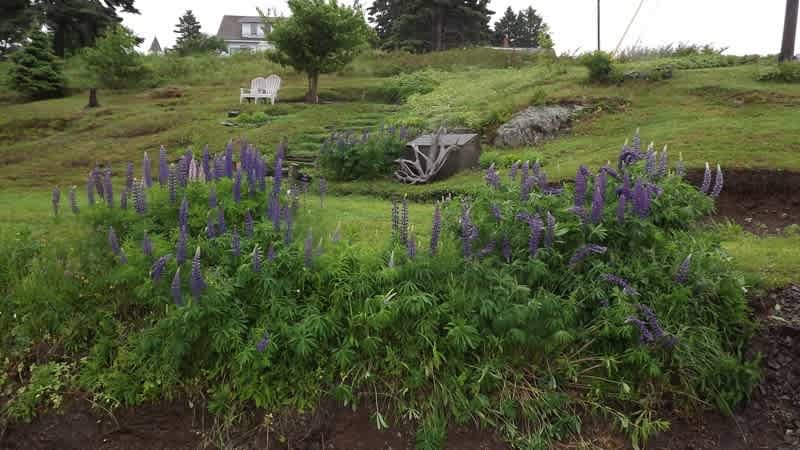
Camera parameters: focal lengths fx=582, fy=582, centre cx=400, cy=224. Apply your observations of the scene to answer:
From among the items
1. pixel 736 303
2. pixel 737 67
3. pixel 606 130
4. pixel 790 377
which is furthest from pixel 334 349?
pixel 737 67

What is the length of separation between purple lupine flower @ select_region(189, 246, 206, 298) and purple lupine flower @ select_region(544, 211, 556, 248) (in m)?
2.12

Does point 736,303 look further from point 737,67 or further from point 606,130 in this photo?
point 737,67

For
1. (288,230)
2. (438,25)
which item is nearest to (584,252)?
(288,230)

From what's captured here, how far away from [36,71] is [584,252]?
21.8 m

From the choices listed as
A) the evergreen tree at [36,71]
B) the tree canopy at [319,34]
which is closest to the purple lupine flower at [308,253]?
the tree canopy at [319,34]

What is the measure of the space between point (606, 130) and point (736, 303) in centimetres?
647

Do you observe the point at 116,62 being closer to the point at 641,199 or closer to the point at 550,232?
the point at 550,232

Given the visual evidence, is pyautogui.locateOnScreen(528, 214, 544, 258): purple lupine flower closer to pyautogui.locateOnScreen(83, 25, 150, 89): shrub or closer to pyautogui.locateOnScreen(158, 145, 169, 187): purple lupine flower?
pyautogui.locateOnScreen(158, 145, 169, 187): purple lupine flower

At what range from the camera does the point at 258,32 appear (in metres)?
59.2

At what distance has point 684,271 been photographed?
3645 millimetres

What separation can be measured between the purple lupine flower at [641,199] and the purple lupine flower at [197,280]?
9.05 ft

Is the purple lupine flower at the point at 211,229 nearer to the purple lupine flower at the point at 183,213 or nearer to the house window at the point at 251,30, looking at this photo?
the purple lupine flower at the point at 183,213

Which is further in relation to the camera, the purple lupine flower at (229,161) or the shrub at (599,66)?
the shrub at (599,66)

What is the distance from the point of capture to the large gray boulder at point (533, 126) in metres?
10.3
